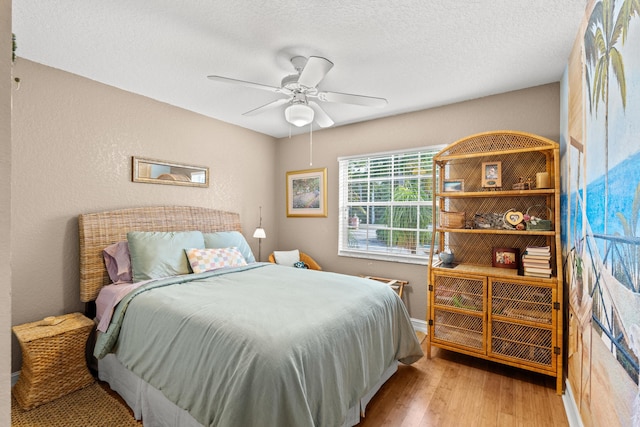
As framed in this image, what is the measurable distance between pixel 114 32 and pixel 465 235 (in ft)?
11.1

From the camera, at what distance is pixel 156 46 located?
214 cm

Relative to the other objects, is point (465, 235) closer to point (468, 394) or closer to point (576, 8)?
point (468, 394)

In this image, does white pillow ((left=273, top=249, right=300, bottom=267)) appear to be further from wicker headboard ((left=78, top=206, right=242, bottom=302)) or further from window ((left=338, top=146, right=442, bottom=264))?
wicker headboard ((left=78, top=206, right=242, bottom=302))

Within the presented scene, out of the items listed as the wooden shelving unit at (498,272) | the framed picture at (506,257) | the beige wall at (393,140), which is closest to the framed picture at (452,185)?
the wooden shelving unit at (498,272)

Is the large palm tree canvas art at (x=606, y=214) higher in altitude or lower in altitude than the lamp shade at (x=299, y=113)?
lower

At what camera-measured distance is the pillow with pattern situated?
2.79 metres

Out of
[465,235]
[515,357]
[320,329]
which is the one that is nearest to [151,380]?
[320,329]

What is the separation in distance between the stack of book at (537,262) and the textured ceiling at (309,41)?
4.84ft

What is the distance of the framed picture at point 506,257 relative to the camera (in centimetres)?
274

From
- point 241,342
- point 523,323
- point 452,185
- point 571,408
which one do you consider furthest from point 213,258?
point 571,408

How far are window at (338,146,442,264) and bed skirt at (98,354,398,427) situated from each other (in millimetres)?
1539

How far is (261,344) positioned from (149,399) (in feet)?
3.40

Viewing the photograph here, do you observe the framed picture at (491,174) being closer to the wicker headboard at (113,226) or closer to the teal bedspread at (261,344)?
the teal bedspread at (261,344)

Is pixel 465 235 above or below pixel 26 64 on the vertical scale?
below
